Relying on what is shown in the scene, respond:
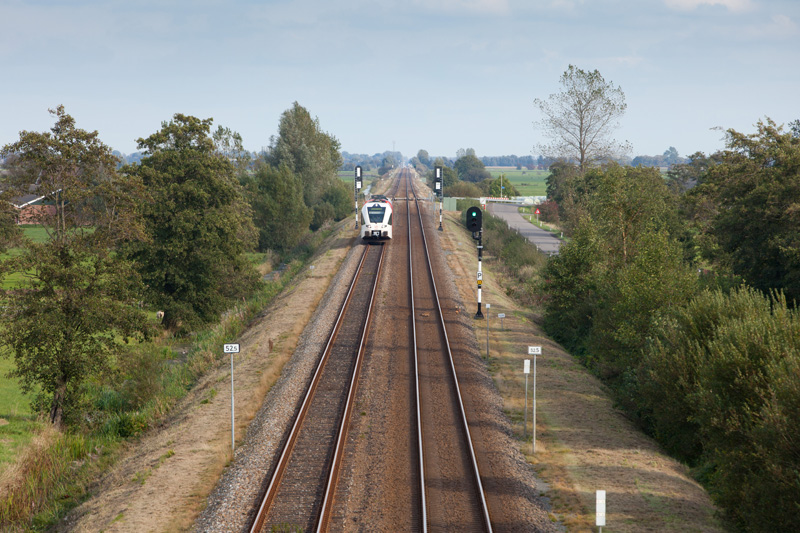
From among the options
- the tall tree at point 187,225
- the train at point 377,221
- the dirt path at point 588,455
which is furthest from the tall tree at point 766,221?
the tall tree at point 187,225

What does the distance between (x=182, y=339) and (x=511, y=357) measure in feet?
71.0

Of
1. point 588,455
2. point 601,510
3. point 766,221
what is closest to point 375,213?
point 766,221

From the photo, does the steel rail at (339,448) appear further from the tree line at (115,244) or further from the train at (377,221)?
the train at (377,221)

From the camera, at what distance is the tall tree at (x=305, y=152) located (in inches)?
3243

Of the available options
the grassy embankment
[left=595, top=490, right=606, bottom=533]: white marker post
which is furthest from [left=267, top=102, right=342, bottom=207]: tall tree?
[left=595, top=490, right=606, bottom=533]: white marker post

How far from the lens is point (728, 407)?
14070 millimetres

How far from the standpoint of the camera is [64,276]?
21.7 metres

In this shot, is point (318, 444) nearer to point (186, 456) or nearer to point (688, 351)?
point (186, 456)

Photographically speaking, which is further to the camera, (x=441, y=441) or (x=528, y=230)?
(x=528, y=230)

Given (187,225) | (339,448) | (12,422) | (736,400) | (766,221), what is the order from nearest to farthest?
(736,400), (339,448), (12,422), (766,221), (187,225)

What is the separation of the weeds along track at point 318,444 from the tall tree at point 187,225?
12610mm

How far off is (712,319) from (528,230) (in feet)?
196

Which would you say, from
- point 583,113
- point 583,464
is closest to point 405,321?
point 583,464

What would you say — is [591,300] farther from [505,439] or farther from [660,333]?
[505,439]
